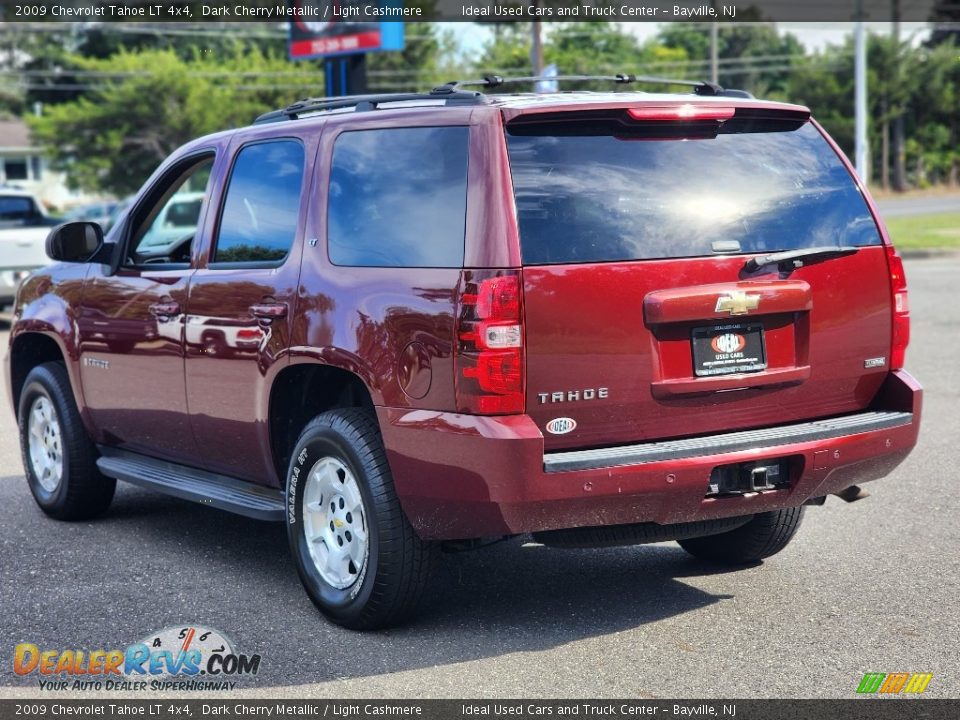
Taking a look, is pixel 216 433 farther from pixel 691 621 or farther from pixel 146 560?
pixel 691 621

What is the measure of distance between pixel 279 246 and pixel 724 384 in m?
1.92

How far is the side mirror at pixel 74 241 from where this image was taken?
6.58m

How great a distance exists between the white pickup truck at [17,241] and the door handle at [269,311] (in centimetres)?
1227

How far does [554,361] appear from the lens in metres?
4.48

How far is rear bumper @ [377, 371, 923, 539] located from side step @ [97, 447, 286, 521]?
103 centimetres

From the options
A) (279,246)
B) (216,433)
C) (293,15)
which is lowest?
(216,433)

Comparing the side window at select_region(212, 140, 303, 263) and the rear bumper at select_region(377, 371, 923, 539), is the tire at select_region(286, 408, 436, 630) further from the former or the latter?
the side window at select_region(212, 140, 303, 263)

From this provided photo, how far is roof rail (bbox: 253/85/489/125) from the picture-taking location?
4906mm

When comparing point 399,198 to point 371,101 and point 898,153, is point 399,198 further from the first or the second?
point 898,153

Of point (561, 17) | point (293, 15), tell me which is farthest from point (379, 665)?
point (561, 17)

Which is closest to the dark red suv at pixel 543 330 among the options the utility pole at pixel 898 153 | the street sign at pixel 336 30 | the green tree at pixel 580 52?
the street sign at pixel 336 30

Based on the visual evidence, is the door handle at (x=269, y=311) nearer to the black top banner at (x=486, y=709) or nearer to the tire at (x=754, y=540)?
the black top banner at (x=486, y=709)

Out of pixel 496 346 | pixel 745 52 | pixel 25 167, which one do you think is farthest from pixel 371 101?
pixel 745 52

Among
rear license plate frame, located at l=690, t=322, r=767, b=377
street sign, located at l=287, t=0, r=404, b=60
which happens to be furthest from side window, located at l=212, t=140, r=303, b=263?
street sign, located at l=287, t=0, r=404, b=60
